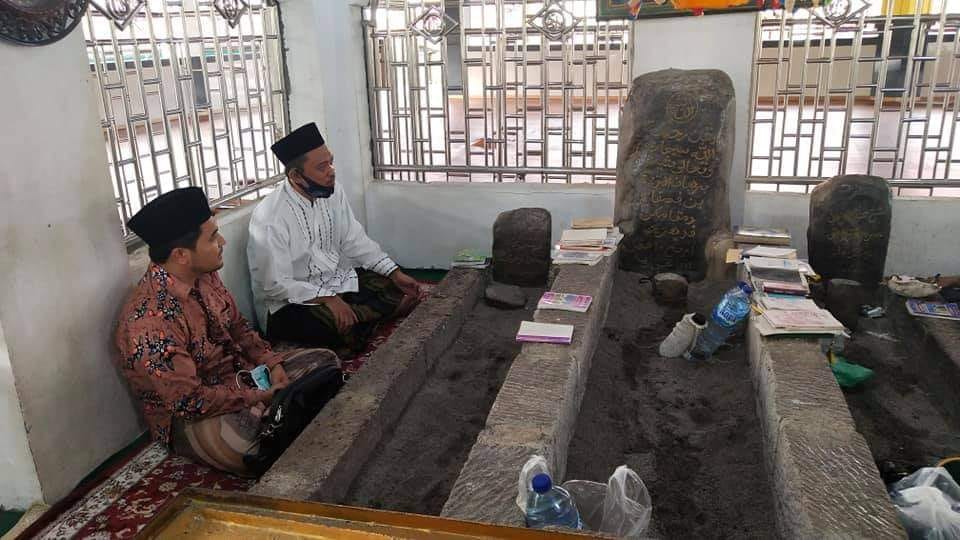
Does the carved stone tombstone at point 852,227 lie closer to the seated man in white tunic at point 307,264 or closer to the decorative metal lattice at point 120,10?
the seated man in white tunic at point 307,264

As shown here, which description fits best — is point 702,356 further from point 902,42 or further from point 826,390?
point 902,42

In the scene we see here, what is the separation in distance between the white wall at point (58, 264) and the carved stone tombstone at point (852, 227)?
4.37 metres

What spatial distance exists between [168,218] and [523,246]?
280cm

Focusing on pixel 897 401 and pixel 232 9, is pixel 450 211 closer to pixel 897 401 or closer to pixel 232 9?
pixel 232 9

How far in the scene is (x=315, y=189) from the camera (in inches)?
190

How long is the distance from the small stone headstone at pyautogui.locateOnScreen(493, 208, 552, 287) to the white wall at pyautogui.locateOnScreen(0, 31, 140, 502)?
2.73 meters

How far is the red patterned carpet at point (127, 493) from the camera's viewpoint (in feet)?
10.2

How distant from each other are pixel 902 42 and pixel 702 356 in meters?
8.66

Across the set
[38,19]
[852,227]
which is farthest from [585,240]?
[38,19]

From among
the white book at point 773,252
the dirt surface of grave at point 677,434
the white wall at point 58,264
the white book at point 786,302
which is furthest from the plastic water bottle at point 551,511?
the white book at point 773,252

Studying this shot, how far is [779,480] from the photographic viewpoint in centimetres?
291

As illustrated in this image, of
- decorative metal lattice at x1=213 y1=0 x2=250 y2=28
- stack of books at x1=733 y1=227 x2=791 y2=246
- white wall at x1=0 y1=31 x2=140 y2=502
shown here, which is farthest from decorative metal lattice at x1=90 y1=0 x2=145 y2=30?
stack of books at x1=733 y1=227 x2=791 y2=246

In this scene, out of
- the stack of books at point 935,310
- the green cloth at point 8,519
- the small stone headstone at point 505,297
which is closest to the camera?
the green cloth at point 8,519

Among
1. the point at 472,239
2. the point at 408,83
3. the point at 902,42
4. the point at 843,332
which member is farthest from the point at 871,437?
the point at 902,42
